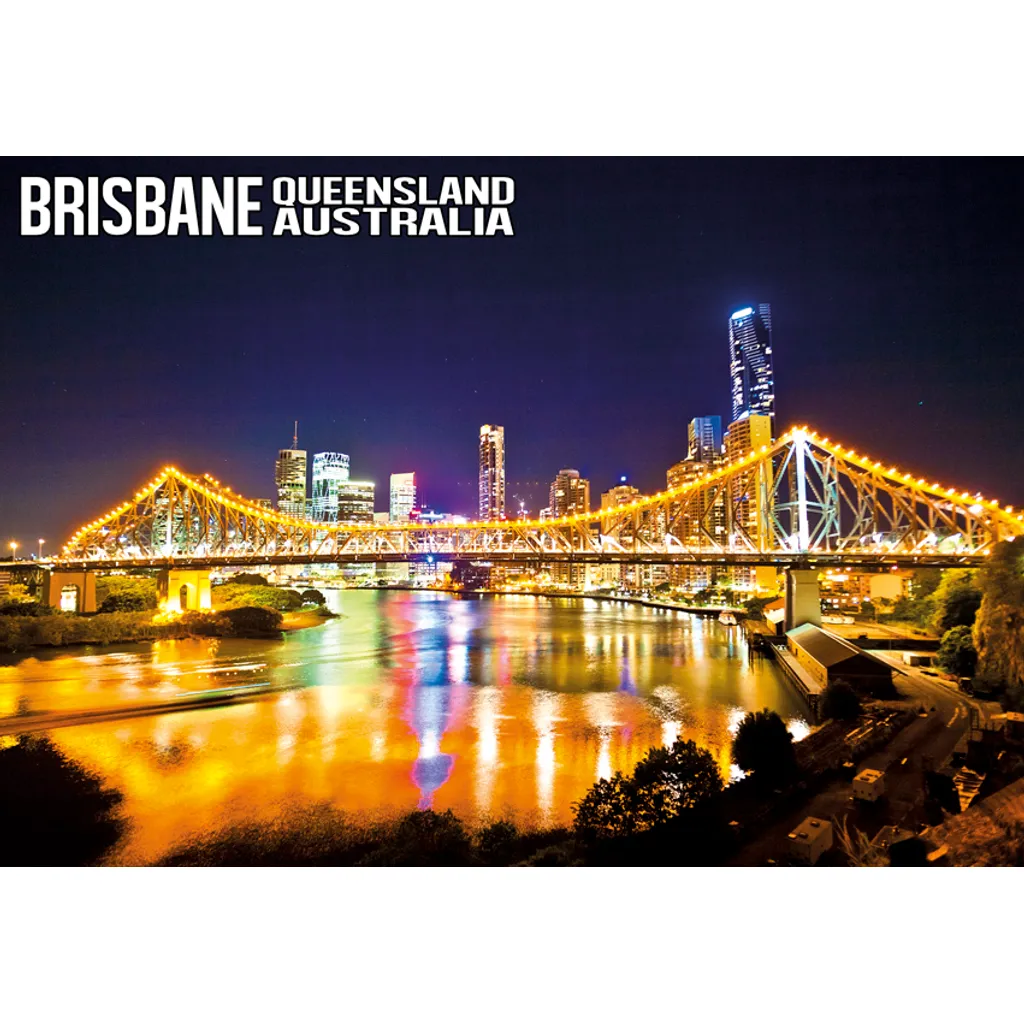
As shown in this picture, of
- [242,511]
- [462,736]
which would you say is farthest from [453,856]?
[242,511]

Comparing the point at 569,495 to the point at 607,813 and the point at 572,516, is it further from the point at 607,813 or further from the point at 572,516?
the point at 607,813

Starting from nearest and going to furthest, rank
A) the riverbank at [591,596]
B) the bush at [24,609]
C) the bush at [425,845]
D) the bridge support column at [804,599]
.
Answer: the bush at [425,845] → the bridge support column at [804,599] → the bush at [24,609] → the riverbank at [591,596]

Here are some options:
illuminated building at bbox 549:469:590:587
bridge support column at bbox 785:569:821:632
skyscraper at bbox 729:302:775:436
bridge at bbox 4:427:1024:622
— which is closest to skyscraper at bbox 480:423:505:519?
illuminated building at bbox 549:469:590:587

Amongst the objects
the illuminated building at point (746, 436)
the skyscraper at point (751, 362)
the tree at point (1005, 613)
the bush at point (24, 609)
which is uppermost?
the skyscraper at point (751, 362)

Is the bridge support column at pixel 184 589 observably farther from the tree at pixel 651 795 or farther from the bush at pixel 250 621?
the tree at pixel 651 795

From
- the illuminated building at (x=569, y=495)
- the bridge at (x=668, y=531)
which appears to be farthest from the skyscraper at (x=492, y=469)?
the bridge at (x=668, y=531)

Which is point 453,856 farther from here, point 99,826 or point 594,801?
point 99,826

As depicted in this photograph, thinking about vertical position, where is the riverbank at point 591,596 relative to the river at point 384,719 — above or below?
below

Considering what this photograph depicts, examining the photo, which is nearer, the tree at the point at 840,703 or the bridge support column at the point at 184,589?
the tree at the point at 840,703
